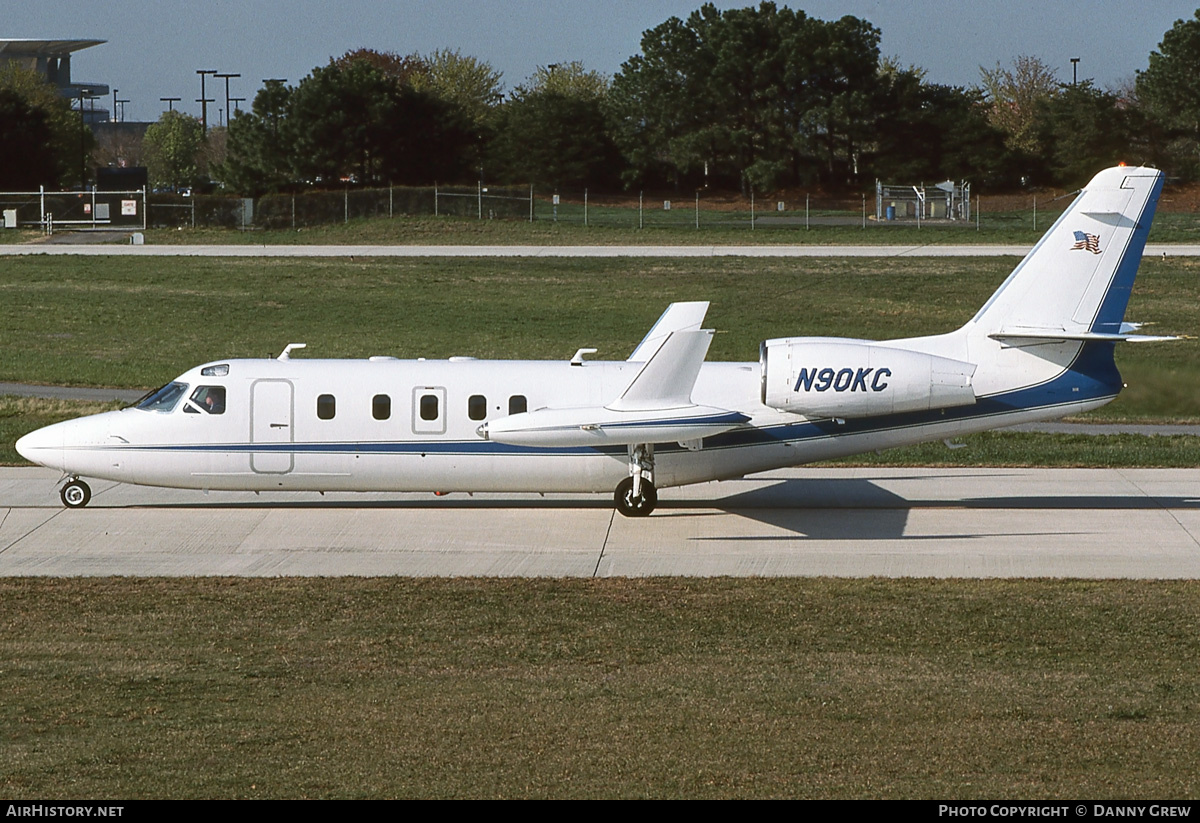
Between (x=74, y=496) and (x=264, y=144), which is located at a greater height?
(x=264, y=144)

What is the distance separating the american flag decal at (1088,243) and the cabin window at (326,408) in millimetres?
11903

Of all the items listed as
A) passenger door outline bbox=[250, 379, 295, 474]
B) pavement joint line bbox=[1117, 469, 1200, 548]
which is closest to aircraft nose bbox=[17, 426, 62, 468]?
passenger door outline bbox=[250, 379, 295, 474]

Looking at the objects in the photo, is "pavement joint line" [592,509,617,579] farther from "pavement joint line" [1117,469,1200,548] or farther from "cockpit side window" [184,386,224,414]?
"pavement joint line" [1117,469,1200,548]

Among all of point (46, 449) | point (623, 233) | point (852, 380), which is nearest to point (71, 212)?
point (623, 233)

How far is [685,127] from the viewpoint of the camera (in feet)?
342

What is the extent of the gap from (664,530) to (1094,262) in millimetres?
7902

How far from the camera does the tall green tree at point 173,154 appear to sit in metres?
164

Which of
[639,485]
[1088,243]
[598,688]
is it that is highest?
[1088,243]

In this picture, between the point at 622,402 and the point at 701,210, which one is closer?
the point at 622,402

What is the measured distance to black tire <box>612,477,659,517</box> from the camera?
75.9ft

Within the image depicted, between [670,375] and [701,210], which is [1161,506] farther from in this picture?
[701,210]

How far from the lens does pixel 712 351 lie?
4278cm

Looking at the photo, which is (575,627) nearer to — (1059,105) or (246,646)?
(246,646)

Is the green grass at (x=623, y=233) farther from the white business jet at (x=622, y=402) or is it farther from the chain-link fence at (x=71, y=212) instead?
the white business jet at (x=622, y=402)
